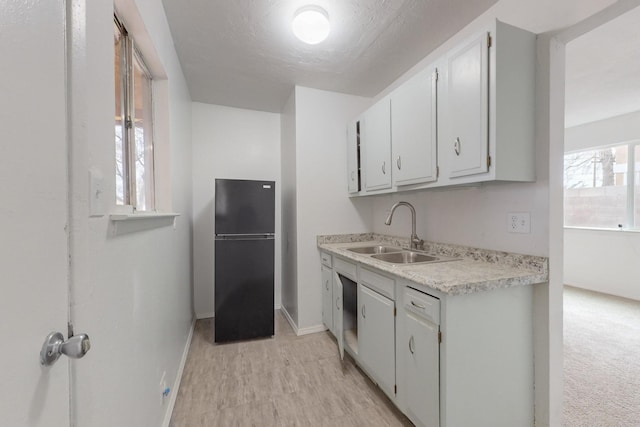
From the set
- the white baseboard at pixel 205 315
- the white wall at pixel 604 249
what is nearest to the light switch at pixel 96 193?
the white baseboard at pixel 205 315

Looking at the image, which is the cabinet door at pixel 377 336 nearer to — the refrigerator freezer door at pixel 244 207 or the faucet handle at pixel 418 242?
the faucet handle at pixel 418 242

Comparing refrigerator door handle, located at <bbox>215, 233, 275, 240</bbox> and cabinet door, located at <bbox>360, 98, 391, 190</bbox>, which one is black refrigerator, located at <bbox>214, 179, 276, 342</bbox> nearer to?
refrigerator door handle, located at <bbox>215, 233, 275, 240</bbox>

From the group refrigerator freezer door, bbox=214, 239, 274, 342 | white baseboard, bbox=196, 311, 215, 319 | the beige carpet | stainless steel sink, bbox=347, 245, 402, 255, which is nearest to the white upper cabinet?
stainless steel sink, bbox=347, 245, 402, 255

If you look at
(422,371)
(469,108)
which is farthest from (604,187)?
(422,371)

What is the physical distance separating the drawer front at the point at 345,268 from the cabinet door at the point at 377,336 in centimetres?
12

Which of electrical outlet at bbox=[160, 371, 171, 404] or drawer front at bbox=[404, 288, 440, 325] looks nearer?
drawer front at bbox=[404, 288, 440, 325]

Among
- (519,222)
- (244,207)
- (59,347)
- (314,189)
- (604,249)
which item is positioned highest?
(314,189)

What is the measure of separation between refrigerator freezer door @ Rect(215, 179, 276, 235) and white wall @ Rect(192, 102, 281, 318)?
0.77 meters

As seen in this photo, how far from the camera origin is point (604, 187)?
146 inches

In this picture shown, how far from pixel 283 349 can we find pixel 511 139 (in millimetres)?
2298

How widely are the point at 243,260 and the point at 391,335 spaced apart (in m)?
1.49

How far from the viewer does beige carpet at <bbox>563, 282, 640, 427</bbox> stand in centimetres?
157

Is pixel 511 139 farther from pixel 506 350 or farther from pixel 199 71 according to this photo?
pixel 199 71

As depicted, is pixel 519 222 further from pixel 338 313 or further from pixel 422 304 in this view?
pixel 338 313
